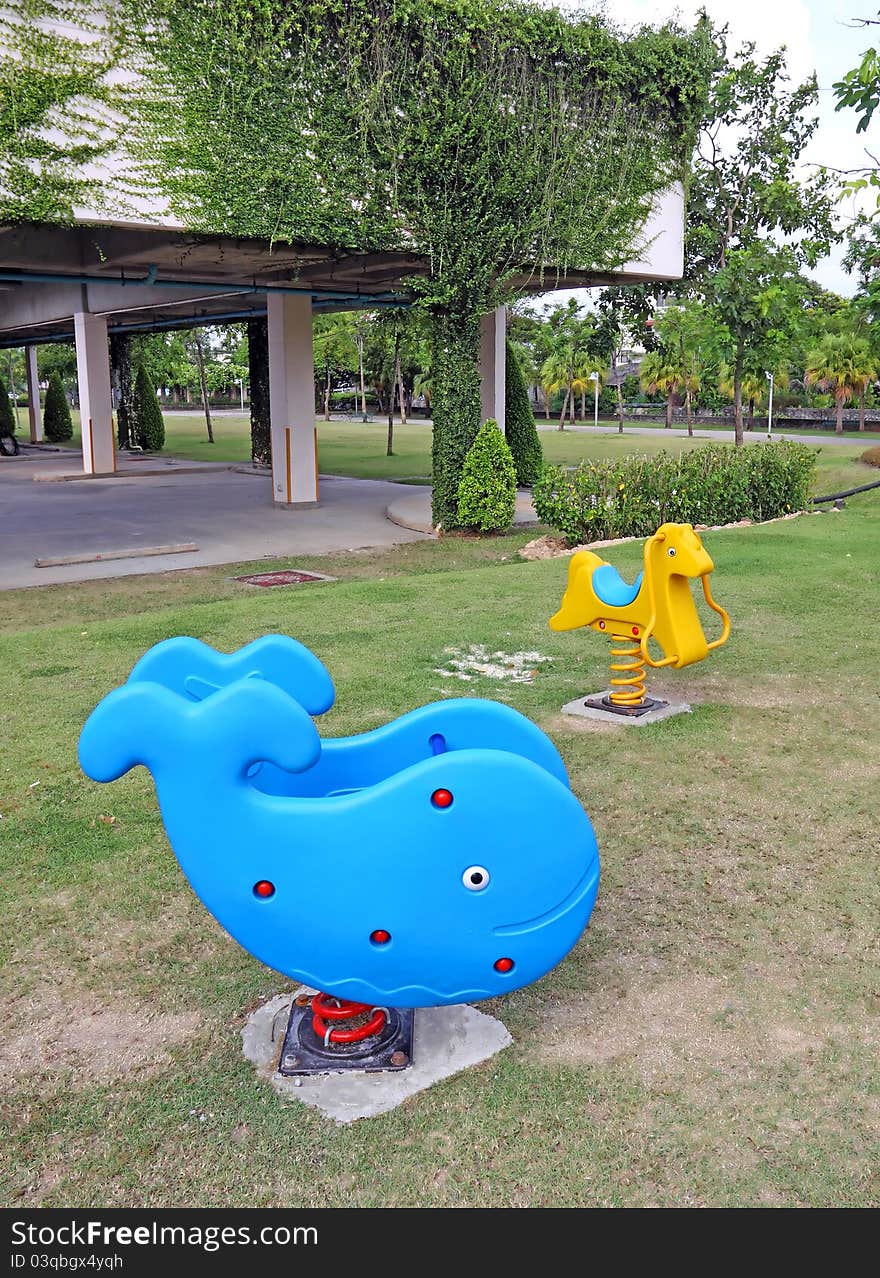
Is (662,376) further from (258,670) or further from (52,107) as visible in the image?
(258,670)

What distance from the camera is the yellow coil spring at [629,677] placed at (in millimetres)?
7336

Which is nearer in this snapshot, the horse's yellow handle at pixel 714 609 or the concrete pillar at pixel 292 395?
the horse's yellow handle at pixel 714 609

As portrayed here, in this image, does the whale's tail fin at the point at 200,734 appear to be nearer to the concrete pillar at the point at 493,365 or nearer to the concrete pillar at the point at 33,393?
the concrete pillar at the point at 493,365

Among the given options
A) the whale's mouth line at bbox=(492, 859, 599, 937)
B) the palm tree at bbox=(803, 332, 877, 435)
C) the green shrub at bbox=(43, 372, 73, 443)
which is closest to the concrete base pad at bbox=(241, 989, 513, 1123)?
the whale's mouth line at bbox=(492, 859, 599, 937)

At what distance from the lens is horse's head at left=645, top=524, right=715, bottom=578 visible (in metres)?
6.73

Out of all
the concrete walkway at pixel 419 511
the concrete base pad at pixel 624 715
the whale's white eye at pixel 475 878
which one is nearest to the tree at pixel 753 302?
the concrete walkway at pixel 419 511

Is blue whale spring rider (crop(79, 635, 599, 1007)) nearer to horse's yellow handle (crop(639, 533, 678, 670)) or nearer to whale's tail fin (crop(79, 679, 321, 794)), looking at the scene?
whale's tail fin (crop(79, 679, 321, 794))

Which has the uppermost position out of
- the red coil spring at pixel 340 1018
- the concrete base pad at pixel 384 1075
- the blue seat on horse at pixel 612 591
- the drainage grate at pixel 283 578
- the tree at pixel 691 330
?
the tree at pixel 691 330

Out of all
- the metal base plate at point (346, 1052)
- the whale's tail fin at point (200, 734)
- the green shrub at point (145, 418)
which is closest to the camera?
the whale's tail fin at point (200, 734)

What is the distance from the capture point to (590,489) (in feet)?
47.3

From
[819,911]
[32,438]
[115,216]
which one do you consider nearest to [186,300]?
[115,216]

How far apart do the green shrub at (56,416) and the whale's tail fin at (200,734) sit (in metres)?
40.0

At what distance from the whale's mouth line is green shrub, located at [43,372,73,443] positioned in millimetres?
40272
